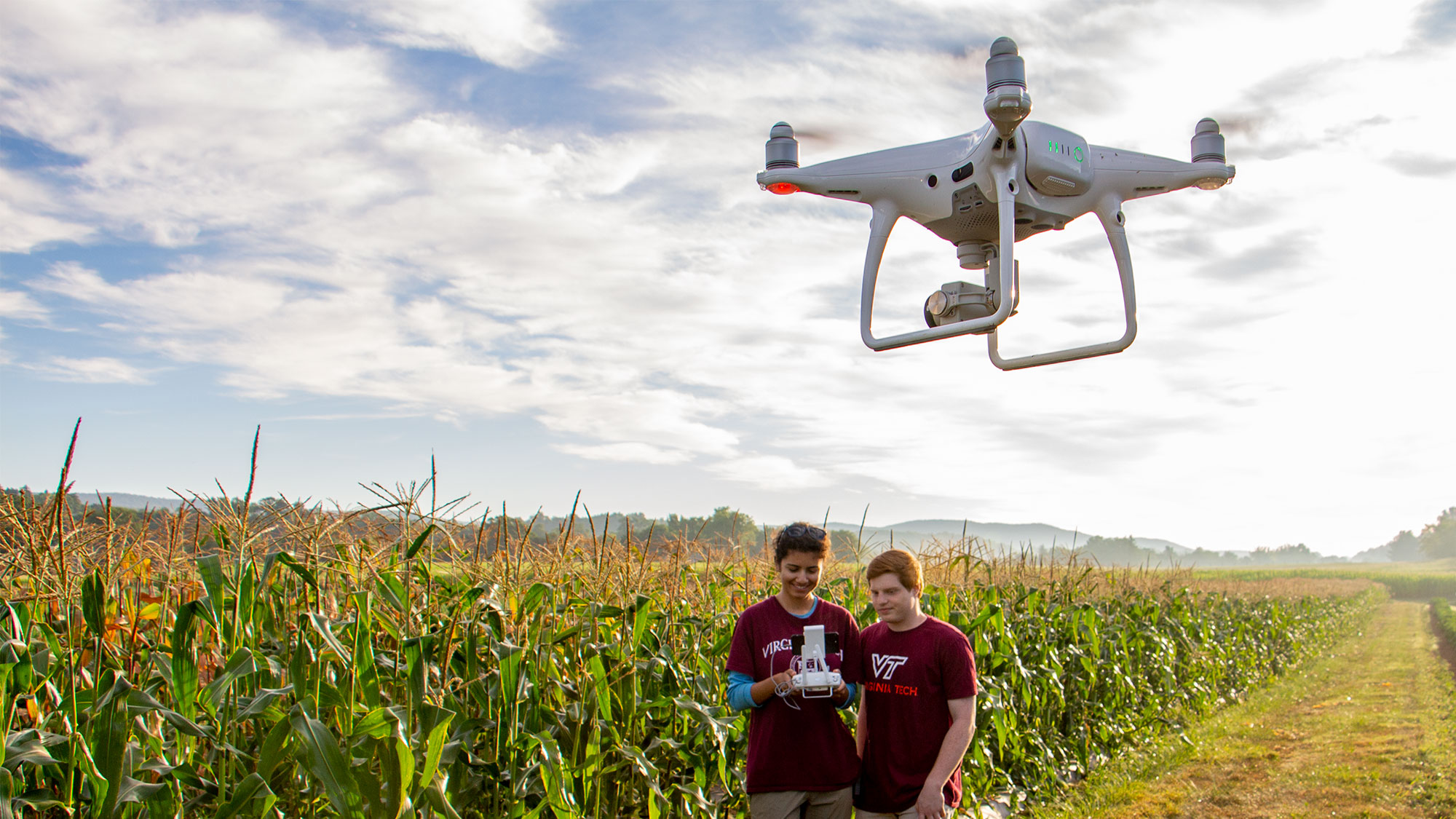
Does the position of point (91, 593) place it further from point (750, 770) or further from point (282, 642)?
point (750, 770)

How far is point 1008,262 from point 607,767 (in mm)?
2339

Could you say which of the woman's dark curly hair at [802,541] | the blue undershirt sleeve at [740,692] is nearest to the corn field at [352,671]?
the blue undershirt sleeve at [740,692]

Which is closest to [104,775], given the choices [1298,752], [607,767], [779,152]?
[607,767]

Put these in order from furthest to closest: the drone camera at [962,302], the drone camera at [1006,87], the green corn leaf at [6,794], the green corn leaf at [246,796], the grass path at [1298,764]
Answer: the grass path at [1298,764], the drone camera at [962,302], the drone camera at [1006,87], the green corn leaf at [246,796], the green corn leaf at [6,794]

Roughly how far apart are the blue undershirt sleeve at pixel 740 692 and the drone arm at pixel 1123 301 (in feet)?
5.66

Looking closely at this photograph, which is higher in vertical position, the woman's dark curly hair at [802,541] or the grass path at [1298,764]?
the woman's dark curly hair at [802,541]

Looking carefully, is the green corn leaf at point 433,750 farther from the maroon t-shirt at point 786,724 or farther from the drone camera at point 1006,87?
the drone camera at point 1006,87

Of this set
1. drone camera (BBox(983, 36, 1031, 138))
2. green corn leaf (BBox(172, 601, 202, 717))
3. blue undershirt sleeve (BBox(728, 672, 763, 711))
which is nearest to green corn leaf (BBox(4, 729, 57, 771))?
green corn leaf (BBox(172, 601, 202, 717))

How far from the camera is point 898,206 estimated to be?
3.76m

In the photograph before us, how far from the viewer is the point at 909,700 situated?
3168 millimetres

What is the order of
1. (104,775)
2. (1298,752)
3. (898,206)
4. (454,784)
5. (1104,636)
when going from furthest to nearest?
(1298,752) → (1104,636) → (898,206) → (454,784) → (104,775)

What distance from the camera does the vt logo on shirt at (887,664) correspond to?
3.20 metres

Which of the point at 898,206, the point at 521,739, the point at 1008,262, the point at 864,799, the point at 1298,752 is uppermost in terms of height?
the point at 898,206

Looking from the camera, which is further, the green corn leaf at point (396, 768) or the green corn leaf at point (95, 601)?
the green corn leaf at point (95, 601)
